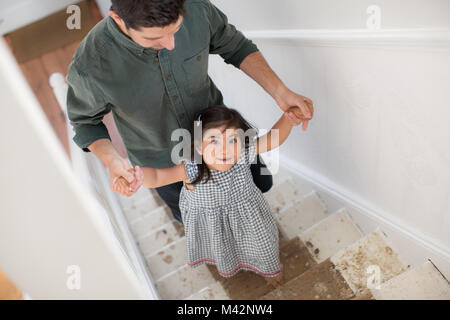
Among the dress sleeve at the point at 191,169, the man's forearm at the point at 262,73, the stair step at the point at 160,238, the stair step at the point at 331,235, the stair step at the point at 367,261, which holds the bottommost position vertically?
the stair step at the point at 160,238

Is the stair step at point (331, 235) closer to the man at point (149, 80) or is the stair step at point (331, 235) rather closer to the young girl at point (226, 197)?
the young girl at point (226, 197)

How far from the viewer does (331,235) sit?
1.64 meters

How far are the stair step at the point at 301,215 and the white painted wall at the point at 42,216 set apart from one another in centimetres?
127

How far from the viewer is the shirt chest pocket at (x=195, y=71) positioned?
45.7 inches

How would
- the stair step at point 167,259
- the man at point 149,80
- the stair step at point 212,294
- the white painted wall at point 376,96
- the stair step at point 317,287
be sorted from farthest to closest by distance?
the stair step at point 167,259
the stair step at point 212,294
the stair step at point 317,287
the man at point 149,80
the white painted wall at point 376,96

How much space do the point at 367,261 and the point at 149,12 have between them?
119cm

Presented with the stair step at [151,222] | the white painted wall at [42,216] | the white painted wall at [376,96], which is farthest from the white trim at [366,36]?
the stair step at [151,222]

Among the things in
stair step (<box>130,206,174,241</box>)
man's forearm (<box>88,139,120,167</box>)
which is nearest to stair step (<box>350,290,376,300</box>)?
man's forearm (<box>88,139,120,167</box>)

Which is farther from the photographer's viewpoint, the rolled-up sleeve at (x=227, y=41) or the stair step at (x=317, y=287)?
the stair step at (x=317, y=287)

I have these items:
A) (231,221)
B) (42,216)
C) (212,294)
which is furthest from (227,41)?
(212,294)

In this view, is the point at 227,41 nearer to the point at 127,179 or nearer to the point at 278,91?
the point at 278,91

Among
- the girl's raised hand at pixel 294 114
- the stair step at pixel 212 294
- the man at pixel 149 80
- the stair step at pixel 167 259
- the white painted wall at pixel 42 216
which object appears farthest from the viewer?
the stair step at pixel 167 259

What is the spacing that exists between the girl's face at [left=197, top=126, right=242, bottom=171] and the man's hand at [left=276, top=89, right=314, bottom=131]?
0.19 meters
